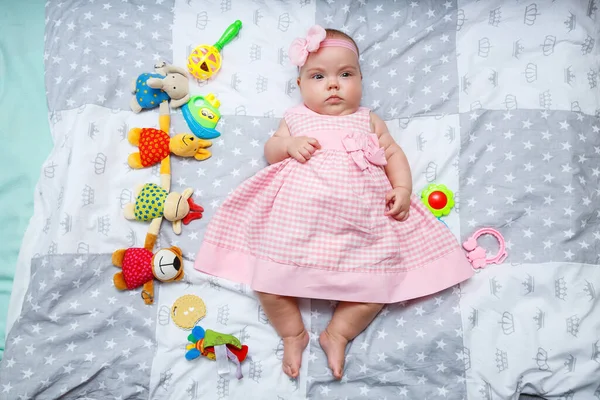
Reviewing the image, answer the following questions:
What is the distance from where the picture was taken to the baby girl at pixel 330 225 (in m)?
1.47

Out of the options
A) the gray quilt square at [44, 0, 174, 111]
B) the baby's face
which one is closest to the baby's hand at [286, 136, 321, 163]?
the baby's face

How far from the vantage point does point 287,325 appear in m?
1.50

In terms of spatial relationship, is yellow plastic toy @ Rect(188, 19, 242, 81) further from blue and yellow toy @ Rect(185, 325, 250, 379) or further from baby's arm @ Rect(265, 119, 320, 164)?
blue and yellow toy @ Rect(185, 325, 250, 379)

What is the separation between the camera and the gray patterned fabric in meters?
1.48

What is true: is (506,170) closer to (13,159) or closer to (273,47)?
(273,47)

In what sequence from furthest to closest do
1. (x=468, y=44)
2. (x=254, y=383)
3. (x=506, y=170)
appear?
(x=468, y=44)
(x=506, y=170)
(x=254, y=383)

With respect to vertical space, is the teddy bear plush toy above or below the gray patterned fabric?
above

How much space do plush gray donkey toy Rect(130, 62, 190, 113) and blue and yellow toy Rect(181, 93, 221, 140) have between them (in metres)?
0.03

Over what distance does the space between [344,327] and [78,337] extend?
0.70m

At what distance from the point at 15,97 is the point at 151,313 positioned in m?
0.83

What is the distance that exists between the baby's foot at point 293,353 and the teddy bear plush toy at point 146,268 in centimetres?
35

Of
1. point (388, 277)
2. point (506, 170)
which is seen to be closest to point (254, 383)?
point (388, 277)

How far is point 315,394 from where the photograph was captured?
1491 mm

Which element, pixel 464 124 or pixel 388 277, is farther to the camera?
pixel 464 124
